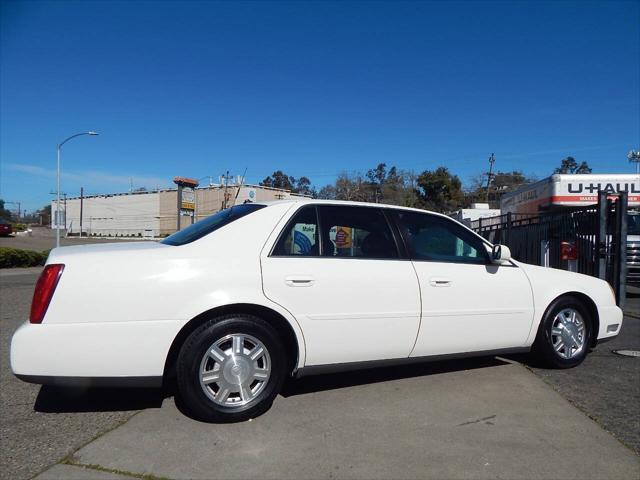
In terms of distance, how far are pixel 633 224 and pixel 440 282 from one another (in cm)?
967

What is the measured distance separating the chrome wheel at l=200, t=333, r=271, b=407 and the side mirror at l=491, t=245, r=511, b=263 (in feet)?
7.21

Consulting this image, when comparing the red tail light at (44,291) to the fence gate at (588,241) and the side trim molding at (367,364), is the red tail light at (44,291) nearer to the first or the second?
the side trim molding at (367,364)

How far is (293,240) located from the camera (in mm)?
3645

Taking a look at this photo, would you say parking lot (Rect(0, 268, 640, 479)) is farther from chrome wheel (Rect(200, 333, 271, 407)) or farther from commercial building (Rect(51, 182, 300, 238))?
commercial building (Rect(51, 182, 300, 238))

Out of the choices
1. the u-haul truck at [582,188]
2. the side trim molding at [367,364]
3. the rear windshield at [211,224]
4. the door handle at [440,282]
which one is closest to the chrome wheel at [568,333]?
the side trim molding at [367,364]

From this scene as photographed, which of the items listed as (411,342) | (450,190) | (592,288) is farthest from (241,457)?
(450,190)

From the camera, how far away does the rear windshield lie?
358 cm

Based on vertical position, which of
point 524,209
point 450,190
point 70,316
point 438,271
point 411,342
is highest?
point 450,190

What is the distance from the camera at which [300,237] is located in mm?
3689

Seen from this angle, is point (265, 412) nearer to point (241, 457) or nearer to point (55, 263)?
point (241, 457)

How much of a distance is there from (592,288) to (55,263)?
4.70 m

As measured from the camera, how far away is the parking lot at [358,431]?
2.76 metres

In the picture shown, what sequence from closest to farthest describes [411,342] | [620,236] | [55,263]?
[55,263] → [411,342] → [620,236]

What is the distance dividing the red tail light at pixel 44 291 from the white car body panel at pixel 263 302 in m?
0.05
